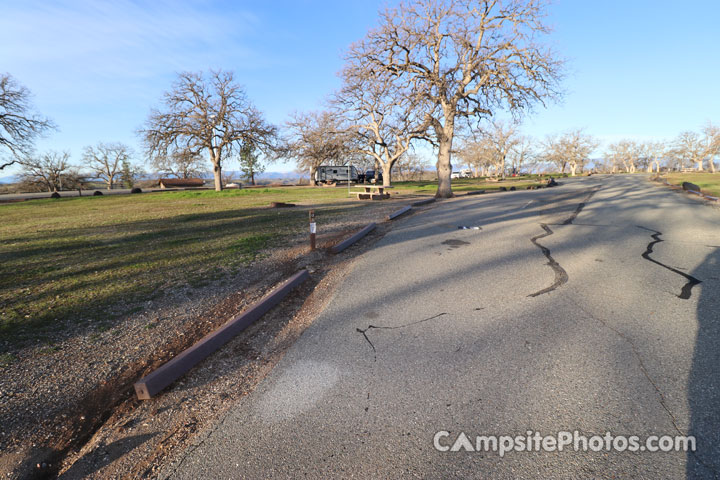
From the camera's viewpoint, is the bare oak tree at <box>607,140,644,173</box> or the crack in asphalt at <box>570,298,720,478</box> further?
the bare oak tree at <box>607,140,644,173</box>

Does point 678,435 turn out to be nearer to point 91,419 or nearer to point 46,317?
point 91,419

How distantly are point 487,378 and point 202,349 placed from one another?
102 inches

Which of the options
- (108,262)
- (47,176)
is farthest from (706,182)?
(47,176)

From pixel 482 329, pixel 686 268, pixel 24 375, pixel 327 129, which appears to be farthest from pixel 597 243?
pixel 327 129

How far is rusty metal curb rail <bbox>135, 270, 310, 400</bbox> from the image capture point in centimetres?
262

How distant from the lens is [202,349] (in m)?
3.12

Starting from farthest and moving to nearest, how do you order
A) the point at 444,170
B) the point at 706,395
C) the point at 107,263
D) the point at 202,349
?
the point at 444,170 < the point at 107,263 < the point at 202,349 < the point at 706,395

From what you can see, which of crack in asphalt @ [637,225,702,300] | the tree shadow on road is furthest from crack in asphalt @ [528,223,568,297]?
the tree shadow on road

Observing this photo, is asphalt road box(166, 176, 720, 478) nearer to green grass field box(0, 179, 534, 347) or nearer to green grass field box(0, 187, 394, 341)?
green grass field box(0, 179, 534, 347)

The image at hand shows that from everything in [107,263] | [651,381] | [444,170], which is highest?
[444,170]

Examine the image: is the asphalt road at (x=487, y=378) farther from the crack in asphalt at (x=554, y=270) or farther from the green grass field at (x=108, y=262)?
the green grass field at (x=108, y=262)

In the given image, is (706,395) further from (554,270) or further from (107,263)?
(107,263)

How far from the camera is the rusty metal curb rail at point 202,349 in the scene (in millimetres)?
2615

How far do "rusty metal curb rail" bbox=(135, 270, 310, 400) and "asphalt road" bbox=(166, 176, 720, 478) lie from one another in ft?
2.45
